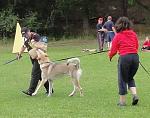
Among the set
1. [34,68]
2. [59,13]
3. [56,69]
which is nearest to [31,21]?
[59,13]

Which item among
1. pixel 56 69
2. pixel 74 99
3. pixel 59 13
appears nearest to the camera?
pixel 74 99

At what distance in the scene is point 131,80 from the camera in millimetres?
10539

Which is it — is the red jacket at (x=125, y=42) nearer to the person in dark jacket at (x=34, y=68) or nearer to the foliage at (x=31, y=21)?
the person in dark jacket at (x=34, y=68)

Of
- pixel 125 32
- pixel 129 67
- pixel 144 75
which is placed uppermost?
pixel 125 32

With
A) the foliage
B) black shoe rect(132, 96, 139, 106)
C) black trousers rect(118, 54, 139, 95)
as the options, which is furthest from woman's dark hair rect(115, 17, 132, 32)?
the foliage

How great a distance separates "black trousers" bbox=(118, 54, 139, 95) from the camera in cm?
1027

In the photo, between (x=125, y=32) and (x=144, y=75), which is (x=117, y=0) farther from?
(x=125, y=32)

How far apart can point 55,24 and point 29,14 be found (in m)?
3.04

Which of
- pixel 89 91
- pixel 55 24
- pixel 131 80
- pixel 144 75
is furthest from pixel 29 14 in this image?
pixel 131 80

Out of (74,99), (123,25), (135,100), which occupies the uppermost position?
(123,25)

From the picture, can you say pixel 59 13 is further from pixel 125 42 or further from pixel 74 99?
pixel 125 42

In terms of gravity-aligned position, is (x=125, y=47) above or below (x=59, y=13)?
below

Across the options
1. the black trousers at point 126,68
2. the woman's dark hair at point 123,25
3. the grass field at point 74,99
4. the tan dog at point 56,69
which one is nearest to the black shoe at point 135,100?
the grass field at point 74,99

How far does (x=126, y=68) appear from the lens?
10.3m
